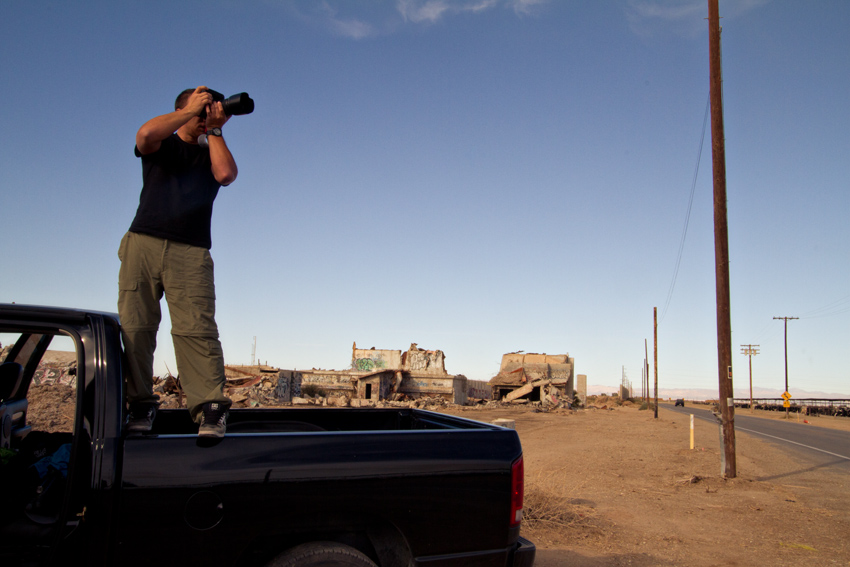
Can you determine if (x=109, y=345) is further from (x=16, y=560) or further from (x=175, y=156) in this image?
(x=175, y=156)

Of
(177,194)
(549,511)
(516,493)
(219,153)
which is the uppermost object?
Result: (219,153)

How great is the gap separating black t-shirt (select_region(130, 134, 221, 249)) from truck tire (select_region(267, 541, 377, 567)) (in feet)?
5.02

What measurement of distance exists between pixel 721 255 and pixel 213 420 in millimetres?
11008

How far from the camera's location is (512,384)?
47375mm

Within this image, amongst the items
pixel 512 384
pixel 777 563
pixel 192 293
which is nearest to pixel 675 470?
pixel 777 563

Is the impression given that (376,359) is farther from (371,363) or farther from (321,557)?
(321,557)

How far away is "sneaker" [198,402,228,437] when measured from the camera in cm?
251

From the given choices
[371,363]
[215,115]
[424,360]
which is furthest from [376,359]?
[215,115]

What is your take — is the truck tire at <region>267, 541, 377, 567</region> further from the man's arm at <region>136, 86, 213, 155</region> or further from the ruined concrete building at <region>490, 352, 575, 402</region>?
the ruined concrete building at <region>490, 352, 575, 402</region>

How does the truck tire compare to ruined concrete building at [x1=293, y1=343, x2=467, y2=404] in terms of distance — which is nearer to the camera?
the truck tire

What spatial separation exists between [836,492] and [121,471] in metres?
11.7

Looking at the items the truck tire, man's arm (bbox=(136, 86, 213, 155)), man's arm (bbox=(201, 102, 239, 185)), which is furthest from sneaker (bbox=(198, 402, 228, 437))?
man's arm (bbox=(136, 86, 213, 155))

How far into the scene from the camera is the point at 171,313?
287cm

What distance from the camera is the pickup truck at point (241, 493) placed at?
2242 millimetres
